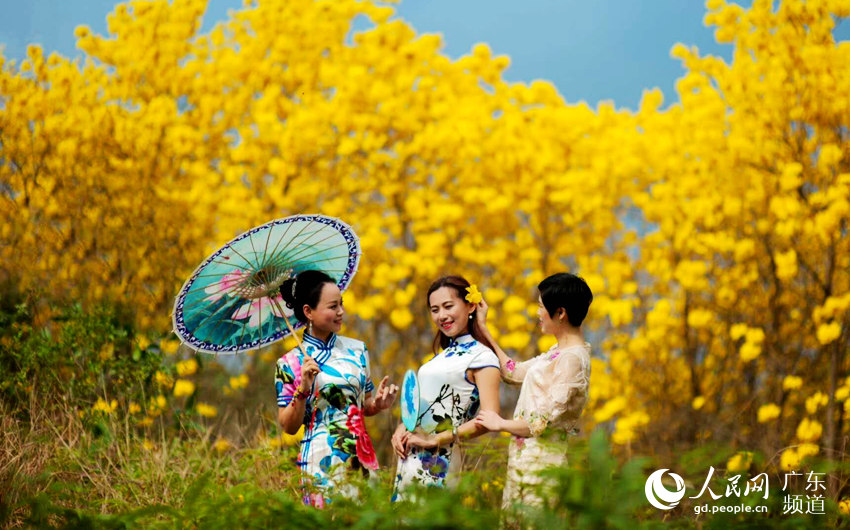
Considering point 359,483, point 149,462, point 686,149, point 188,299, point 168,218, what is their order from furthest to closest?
point 168,218 → point 686,149 → point 149,462 → point 188,299 → point 359,483

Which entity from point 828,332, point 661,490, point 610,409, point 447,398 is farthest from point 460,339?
point 828,332

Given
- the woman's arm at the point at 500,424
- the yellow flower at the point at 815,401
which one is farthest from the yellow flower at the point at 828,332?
the woman's arm at the point at 500,424

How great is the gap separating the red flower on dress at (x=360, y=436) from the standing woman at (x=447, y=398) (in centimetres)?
13

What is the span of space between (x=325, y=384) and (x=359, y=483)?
735mm

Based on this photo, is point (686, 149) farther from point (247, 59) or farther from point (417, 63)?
point (247, 59)

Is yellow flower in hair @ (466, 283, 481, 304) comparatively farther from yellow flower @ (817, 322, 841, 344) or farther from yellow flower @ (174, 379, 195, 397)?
yellow flower @ (174, 379, 195, 397)

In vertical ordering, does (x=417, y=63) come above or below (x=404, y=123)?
above

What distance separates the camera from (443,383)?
317 cm

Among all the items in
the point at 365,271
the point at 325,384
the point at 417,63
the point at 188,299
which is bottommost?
the point at 325,384

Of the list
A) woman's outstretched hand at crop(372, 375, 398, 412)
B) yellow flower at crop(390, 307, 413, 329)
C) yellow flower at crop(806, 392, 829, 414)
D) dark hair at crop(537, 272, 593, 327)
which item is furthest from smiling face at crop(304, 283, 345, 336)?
yellow flower at crop(806, 392, 829, 414)

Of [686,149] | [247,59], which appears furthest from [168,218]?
[686,149]

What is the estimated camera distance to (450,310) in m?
3.23

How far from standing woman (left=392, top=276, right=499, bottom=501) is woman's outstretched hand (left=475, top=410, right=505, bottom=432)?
90 mm

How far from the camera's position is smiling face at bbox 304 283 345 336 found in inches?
130
